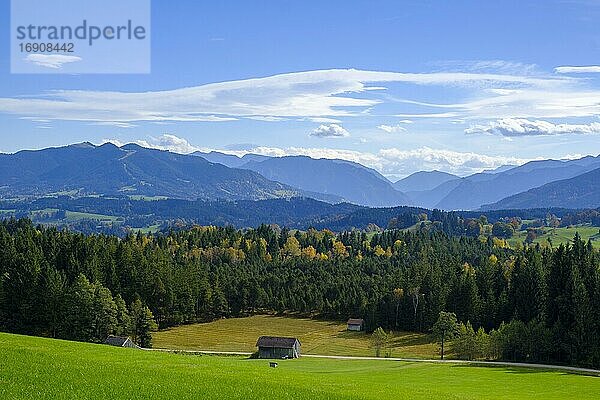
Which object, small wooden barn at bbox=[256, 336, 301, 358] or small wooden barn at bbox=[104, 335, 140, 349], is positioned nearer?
small wooden barn at bbox=[104, 335, 140, 349]

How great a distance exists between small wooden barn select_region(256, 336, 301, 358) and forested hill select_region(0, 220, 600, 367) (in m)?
15.7

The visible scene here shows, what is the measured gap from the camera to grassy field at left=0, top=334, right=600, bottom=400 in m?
33.8

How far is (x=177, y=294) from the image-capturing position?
115 meters

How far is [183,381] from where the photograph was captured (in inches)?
1478

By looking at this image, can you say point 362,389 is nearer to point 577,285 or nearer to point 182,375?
point 182,375

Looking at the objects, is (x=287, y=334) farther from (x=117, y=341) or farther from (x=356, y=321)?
(x=117, y=341)

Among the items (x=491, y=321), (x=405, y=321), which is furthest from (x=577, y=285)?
(x=405, y=321)

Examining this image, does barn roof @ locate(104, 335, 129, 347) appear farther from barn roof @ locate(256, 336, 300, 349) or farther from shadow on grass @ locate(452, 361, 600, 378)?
shadow on grass @ locate(452, 361, 600, 378)

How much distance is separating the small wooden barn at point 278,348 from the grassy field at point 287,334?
253 inches

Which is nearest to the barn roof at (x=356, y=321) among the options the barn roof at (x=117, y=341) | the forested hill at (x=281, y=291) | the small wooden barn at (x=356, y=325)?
the small wooden barn at (x=356, y=325)

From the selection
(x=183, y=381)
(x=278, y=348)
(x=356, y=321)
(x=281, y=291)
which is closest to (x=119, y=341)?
(x=278, y=348)

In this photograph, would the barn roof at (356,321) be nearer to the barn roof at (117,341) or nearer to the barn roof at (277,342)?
the barn roof at (277,342)

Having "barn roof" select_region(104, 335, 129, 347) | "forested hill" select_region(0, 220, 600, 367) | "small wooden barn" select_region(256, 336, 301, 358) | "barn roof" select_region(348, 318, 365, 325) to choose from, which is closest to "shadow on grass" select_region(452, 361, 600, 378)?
"forested hill" select_region(0, 220, 600, 367)

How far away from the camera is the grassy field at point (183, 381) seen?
33.8m
